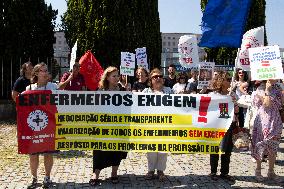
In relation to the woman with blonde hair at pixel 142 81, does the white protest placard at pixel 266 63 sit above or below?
above

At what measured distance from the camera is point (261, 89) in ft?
22.6

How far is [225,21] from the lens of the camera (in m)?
7.46

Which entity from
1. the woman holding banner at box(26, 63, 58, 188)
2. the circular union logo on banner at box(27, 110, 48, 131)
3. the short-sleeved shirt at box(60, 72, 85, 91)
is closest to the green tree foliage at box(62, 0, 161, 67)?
the short-sleeved shirt at box(60, 72, 85, 91)

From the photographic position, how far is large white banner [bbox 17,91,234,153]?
6.42 metres

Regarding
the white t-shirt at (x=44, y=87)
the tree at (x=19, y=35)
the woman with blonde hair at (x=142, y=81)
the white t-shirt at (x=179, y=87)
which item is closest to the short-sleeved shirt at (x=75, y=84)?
the woman with blonde hair at (x=142, y=81)

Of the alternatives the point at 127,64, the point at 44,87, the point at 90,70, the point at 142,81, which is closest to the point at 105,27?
the point at 127,64

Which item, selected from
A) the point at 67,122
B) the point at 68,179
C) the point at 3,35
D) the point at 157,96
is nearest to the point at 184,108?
the point at 157,96

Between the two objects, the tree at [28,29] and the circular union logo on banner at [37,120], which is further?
the tree at [28,29]

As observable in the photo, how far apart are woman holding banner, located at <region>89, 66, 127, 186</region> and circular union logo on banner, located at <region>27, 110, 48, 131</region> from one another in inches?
35.4

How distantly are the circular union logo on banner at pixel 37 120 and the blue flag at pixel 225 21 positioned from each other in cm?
312

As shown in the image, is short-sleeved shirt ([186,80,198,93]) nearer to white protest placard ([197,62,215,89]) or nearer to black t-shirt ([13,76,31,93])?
white protest placard ([197,62,215,89])

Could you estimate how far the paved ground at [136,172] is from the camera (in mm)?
6637

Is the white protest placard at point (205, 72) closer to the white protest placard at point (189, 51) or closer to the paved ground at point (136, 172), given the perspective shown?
the paved ground at point (136, 172)

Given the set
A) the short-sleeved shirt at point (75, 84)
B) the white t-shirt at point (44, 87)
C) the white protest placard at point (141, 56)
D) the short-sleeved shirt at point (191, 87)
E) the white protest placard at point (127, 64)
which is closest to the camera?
the white t-shirt at point (44, 87)
